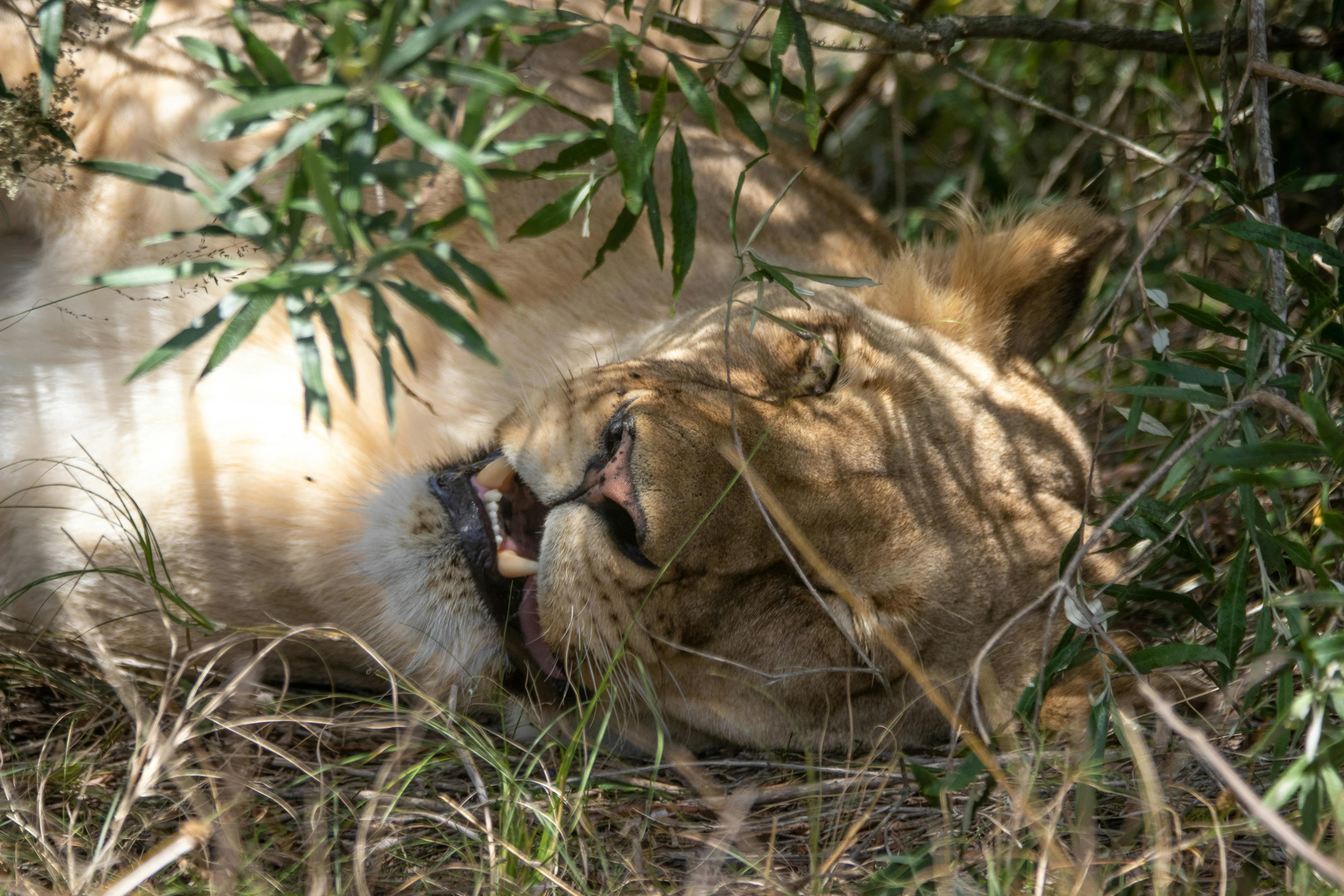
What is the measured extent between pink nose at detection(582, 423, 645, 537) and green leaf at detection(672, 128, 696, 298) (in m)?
0.26

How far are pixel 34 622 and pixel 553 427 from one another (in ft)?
3.26

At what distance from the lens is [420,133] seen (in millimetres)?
1006

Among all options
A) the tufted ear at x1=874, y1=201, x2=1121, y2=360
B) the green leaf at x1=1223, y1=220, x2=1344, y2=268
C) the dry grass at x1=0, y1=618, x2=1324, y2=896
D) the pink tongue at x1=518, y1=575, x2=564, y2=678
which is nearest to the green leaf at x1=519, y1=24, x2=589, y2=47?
the pink tongue at x1=518, y1=575, x2=564, y2=678

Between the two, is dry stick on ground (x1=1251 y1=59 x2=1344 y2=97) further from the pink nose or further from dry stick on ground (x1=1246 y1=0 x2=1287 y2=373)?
the pink nose

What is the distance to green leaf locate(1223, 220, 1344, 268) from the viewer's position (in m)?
1.80

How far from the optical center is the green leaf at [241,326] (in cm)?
113

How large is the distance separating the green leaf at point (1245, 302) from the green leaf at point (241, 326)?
136 centimetres

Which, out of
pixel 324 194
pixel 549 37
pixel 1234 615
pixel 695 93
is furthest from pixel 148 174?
pixel 1234 615

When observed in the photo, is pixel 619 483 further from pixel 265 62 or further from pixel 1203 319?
pixel 1203 319

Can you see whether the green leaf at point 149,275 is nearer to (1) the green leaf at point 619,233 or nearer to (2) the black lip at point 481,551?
(1) the green leaf at point 619,233

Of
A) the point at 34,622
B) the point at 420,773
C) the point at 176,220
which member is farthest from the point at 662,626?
the point at 176,220

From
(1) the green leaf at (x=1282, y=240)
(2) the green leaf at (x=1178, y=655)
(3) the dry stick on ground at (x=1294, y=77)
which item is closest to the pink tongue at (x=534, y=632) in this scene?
(2) the green leaf at (x=1178, y=655)

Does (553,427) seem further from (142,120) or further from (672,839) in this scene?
(142,120)

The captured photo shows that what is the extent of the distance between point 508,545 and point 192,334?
904 mm
